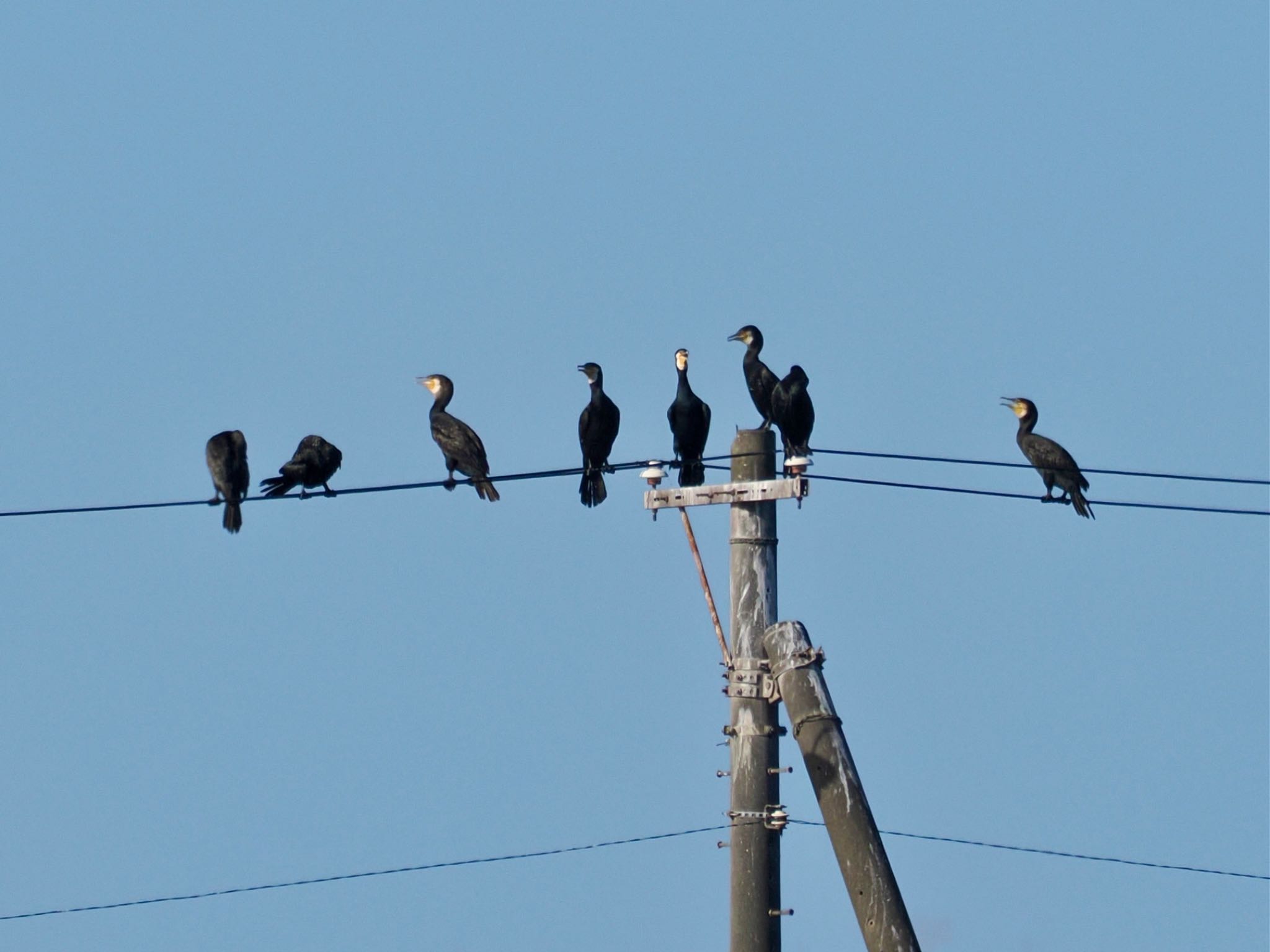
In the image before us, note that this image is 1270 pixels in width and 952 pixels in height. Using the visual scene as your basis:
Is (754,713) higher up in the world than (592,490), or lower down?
lower down

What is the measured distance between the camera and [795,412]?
1349 centimetres

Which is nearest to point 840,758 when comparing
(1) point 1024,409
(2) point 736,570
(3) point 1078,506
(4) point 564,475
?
(2) point 736,570

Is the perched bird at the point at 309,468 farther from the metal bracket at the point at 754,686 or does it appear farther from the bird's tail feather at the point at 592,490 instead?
the metal bracket at the point at 754,686

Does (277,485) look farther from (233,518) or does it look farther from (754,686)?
(754,686)

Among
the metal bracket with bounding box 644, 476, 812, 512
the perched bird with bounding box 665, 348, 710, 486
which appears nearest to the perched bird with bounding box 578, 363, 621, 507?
the perched bird with bounding box 665, 348, 710, 486

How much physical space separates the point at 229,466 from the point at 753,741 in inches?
226

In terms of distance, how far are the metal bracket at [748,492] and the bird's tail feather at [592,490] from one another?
3.92 m

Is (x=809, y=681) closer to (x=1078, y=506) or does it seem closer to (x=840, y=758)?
(x=840, y=758)

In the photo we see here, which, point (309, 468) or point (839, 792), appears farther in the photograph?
point (309, 468)

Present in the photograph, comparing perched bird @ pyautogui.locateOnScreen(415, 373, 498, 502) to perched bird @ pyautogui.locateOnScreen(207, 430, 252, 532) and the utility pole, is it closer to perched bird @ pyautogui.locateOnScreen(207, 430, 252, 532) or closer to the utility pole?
perched bird @ pyautogui.locateOnScreen(207, 430, 252, 532)

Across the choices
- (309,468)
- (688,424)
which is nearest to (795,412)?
(688,424)

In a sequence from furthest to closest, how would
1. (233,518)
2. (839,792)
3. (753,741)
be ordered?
(233,518)
(753,741)
(839,792)

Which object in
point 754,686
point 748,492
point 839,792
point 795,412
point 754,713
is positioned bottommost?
point 839,792

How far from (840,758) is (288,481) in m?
5.79
